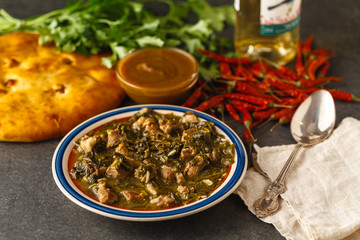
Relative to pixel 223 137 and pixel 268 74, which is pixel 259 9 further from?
pixel 223 137

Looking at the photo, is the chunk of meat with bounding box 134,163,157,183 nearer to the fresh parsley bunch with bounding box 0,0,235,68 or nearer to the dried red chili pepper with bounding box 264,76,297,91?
the fresh parsley bunch with bounding box 0,0,235,68

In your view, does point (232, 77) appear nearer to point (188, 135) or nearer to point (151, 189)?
point (188, 135)

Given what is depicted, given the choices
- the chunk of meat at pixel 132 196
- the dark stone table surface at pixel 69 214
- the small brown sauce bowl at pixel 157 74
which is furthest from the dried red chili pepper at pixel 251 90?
the chunk of meat at pixel 132 196

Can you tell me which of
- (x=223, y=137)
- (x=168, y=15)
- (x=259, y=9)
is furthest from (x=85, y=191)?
(x=168, y=15)

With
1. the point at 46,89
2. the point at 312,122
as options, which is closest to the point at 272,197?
the point at 312,122

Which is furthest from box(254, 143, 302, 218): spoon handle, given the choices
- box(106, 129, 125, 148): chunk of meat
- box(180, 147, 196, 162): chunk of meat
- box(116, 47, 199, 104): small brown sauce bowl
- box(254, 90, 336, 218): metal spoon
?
box(116, 47, 199, 104): small brown sauce bowl
